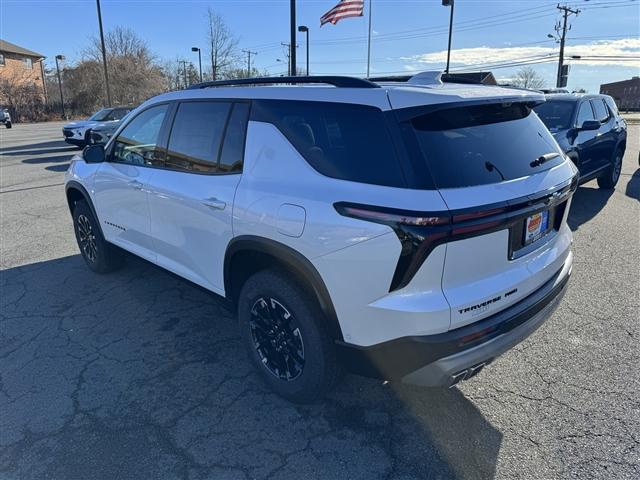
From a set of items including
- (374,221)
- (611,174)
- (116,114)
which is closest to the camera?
(374,221)

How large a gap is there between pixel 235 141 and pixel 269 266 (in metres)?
0.82

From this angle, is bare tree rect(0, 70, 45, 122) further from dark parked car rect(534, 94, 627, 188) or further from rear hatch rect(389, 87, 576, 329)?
rear hatch rect(389, 87, 576, 329)

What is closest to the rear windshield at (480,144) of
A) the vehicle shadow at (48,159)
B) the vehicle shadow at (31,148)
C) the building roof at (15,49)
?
the vehicle shadow at (48,159)

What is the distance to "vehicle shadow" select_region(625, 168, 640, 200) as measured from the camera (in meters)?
8.52

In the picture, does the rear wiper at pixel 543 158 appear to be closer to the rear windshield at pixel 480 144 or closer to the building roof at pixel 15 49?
the rear windshield at pixel 480 144

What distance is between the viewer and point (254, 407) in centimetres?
281

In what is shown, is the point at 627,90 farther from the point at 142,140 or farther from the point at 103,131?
the point at 142,140

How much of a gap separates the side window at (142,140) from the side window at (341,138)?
1288mm

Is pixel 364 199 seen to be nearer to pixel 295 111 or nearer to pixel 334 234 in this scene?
pixel 334 234

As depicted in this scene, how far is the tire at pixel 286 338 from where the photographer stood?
8.22 ft

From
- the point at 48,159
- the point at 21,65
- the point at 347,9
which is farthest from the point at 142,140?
the point at 21,65

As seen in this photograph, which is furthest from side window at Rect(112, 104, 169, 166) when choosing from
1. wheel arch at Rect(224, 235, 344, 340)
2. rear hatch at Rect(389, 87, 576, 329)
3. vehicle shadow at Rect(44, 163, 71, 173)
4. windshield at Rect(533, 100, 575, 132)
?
vehicle shadow at Rect(44, 163, 71, 173)

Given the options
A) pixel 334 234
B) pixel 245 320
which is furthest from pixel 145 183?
pixel 334 234

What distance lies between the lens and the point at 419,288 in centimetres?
208
